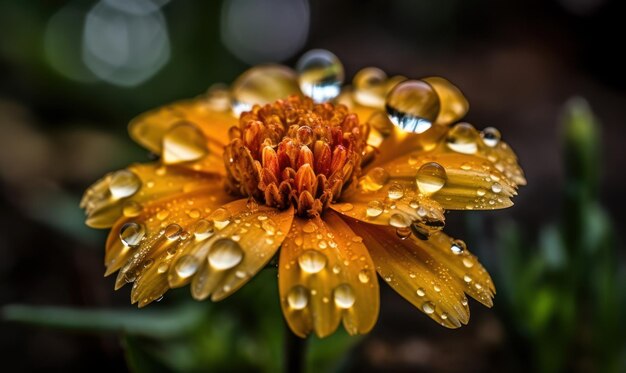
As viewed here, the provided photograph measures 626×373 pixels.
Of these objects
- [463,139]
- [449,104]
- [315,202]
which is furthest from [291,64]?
[315,202]

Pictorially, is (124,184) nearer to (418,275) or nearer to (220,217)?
(220,217)

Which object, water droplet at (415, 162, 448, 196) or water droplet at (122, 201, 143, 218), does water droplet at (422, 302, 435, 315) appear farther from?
water droplet at (122, 201, 143, 218)

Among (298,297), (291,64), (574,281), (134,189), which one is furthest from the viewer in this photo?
(291,64)

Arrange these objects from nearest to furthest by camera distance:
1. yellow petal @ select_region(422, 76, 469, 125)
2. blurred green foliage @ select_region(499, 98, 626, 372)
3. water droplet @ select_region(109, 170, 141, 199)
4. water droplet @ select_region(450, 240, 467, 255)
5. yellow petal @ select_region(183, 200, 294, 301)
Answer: yellow petal @ select_region(183, 200, 294, 301)
water droplet @ select_region(450, 240, 467, 255)
water droplet @ select_region(109, 170, 141, 199)
yellow petal @ select_region(422, 76, 469, 125)
blurred green foliage @ select_region(499, 98, 626, 372)

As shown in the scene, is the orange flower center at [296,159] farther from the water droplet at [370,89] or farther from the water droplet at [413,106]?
the water droplet at [370,89]

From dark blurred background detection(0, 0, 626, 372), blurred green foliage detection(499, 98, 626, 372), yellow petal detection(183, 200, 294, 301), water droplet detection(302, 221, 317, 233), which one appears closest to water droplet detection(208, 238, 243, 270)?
yellow petal detection(183, 200, 294, 301)
